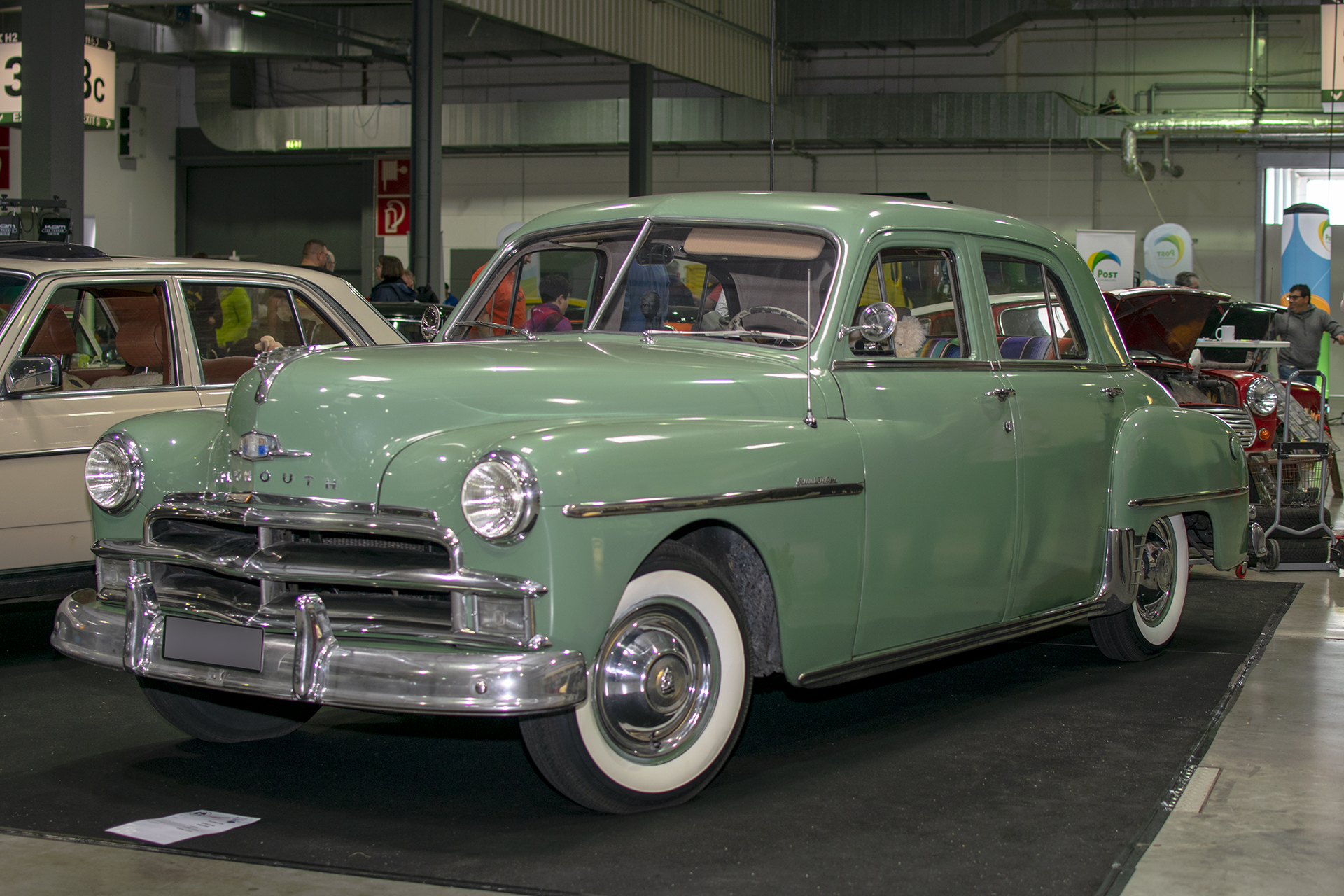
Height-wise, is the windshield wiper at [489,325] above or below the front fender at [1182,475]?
above

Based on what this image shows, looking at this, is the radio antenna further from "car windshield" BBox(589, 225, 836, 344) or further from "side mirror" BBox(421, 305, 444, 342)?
"side mirror" BBox(421, 305, 444, 342)

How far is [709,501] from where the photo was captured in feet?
12.1

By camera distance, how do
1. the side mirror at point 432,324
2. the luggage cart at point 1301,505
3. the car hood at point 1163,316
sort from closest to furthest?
the side mirror at point 432,324, the luggage cart at point 1301,505, the car hood at point 1163,316

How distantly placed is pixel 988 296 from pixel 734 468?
1.59 metres

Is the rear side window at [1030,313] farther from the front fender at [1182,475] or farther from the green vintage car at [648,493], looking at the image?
the front fender at [1182,475]

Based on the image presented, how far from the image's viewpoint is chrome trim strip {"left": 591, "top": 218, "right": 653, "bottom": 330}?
15.4 feet

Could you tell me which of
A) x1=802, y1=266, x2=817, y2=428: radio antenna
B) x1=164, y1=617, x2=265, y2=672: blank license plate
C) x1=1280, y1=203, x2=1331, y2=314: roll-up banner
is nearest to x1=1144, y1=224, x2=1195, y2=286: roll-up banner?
x1=1280, y1=203, x2=1331, y2=314: roll-up banner

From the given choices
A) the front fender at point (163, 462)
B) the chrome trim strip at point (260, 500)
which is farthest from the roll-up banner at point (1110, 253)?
the chrome trim strip at point (260, 500)

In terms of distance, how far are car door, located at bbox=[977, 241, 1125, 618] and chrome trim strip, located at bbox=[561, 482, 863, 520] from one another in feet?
3.30

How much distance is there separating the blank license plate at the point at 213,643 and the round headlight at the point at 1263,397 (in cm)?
636

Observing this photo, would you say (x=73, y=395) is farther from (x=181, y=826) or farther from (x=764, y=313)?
(x=764, y=313)

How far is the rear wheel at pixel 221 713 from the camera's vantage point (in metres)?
4.46

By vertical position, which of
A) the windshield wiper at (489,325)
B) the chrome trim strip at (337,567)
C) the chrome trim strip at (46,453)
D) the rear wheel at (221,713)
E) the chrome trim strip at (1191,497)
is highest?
the windshield wiper at (489,325)

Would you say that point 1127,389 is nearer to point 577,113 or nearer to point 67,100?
point 67,100
